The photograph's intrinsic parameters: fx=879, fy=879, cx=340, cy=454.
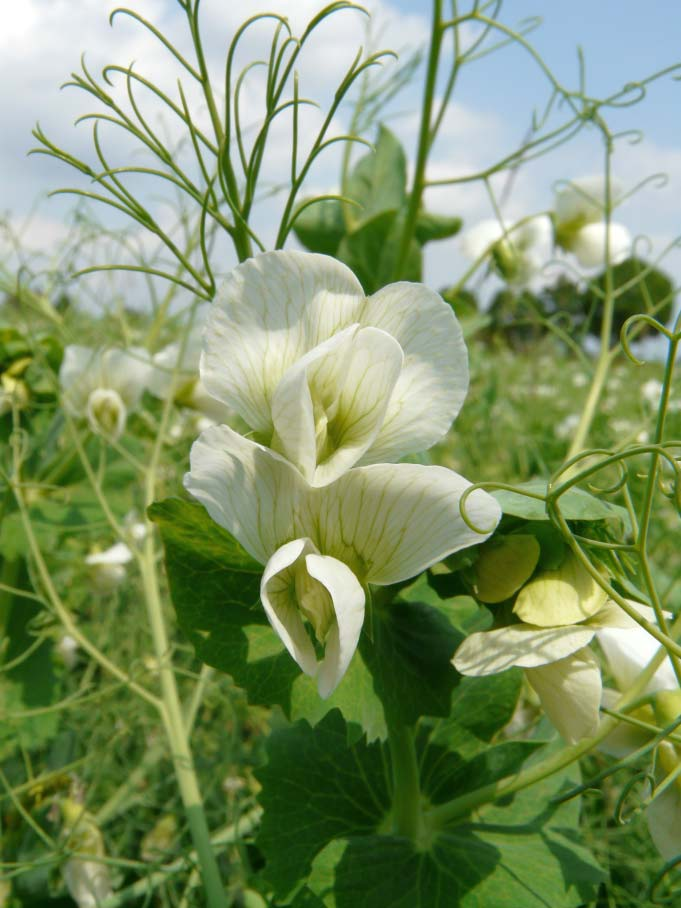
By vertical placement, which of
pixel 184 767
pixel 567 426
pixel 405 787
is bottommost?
pixel 567 426

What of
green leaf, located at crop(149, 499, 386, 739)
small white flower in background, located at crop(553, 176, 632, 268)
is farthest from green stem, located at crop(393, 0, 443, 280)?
green leaf, located at crop(149, 499, 386, 739)

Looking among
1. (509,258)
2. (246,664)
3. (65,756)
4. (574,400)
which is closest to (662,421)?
(246,664)

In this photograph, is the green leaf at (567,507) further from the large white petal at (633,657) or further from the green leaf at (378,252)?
the green leaf at (378,252)

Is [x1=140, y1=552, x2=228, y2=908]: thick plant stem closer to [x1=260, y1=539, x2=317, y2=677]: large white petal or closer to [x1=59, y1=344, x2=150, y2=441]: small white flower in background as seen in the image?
[x1=59, y1=344, x2=150, y2=441]: small white flower in background

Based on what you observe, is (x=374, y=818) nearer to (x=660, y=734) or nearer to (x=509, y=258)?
(x=660, y=734)

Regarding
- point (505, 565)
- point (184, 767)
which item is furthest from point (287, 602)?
point (184, 767)

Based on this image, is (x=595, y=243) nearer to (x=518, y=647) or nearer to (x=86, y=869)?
(x=518, y=647)
